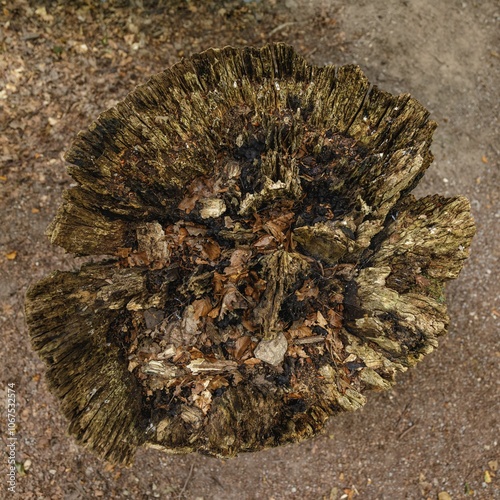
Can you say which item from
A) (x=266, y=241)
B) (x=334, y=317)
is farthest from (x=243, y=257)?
(x=334, y=317)

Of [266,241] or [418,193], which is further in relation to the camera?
[418,193]

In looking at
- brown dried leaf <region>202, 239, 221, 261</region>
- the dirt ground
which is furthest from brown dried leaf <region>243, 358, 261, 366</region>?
the dirt ground

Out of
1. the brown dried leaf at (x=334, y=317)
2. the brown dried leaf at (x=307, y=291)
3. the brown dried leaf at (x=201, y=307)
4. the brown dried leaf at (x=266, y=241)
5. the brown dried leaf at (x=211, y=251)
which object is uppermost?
the brown dried leaf at (x=266, y=241)

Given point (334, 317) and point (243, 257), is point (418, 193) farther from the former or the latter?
point (243, 257)

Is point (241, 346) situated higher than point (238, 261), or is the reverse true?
point (238, 261)

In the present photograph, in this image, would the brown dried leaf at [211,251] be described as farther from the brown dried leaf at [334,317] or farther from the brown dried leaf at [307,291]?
the brown dried leaf at [334,317]

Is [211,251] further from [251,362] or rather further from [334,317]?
[334,317]

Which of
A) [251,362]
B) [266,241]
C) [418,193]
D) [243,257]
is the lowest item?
[251,362]

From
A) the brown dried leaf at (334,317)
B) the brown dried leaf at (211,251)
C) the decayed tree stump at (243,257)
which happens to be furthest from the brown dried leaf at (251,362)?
the brown dried leaf at (211,251)
